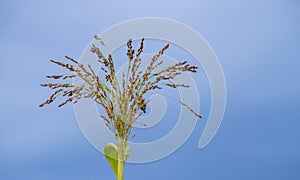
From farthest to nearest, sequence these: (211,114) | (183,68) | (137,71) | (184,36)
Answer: (184,36) → (211,114) → (137,71) → (183,68)

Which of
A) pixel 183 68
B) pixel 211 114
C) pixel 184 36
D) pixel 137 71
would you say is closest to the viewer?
pixel 183 68

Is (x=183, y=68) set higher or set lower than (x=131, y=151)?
higher

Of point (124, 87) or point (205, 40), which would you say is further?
point (205, 40)

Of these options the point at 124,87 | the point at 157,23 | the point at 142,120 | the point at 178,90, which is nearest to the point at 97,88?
the point at 124,87

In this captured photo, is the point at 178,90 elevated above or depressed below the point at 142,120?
above

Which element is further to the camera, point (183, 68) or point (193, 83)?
point (193, 83)

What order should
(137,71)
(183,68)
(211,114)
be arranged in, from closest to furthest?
(183,68)
(137,71)
(211,114)

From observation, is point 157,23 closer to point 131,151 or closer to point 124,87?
point 124,87

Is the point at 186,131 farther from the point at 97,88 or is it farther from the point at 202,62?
the point at 97,88

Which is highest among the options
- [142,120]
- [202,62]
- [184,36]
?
[184,36]

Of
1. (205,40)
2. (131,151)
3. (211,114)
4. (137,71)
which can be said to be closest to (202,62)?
(205,40)
